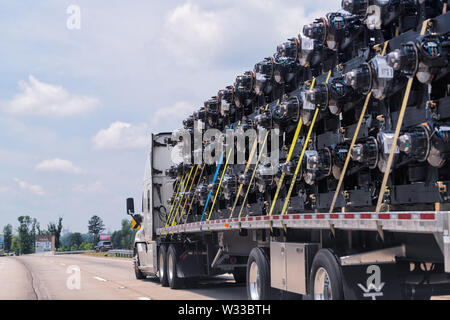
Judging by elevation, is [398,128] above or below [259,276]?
above

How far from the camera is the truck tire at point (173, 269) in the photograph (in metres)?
17.9

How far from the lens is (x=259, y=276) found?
1176cm

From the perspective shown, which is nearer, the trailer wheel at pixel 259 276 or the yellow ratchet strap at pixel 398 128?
the yellow ratchet strap at pixel 398 128

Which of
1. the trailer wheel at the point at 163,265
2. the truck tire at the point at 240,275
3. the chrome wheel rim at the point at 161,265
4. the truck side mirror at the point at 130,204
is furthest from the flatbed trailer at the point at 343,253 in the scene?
Result: the truck side mirror at the point at 130,204

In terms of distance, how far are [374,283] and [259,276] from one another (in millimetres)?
3350

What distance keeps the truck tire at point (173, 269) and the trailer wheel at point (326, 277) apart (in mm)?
8645

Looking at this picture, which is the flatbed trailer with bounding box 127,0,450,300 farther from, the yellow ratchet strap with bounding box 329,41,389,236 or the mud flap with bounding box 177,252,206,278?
the mud flap with bounding box 177,252,206,278

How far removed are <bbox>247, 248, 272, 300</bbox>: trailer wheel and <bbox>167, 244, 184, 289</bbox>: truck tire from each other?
5692 mm

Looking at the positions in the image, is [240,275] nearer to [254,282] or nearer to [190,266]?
[190,266]

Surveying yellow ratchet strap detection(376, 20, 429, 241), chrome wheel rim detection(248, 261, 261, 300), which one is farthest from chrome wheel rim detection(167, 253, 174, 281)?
yellow ratchet strap detection(376, 20, 429, 241)

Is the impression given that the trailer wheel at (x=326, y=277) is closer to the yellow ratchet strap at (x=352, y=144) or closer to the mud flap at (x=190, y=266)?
the yellow ratchet strap at (x=352, y=144)

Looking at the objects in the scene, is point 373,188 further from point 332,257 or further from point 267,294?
point 267,294

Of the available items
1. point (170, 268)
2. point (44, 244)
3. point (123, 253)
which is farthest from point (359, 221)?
point (44, 244)

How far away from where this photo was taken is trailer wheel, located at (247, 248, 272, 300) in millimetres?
11547
